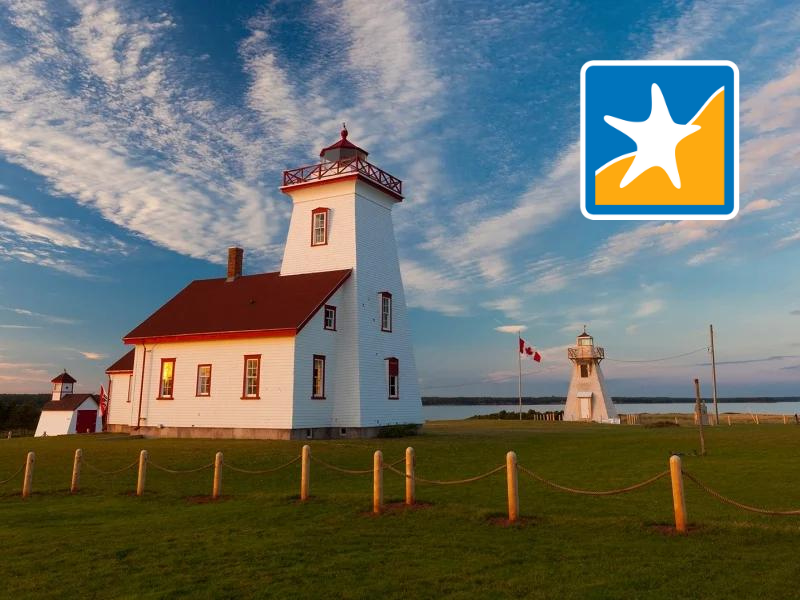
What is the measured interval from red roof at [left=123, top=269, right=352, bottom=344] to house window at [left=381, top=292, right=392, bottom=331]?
2844mm

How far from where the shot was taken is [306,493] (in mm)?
15047

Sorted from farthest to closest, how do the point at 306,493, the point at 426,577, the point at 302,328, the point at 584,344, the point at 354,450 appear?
1. the point at 584,344
2. the point at 302,328
3. the point at 354,450
4. the point at 306,493
5. the point at 426,577

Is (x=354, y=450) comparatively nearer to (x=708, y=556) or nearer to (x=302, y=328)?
(x=302, y=328)

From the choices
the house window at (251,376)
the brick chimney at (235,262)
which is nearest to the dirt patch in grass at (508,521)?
the house window at (251,376)

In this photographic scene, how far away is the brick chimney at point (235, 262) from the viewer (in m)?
39.5

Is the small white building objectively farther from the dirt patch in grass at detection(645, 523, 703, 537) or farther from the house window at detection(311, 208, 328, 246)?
the dirt patch in grass at detection(645, 523, 703, 537)

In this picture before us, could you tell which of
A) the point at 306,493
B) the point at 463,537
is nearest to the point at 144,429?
the point at 306,493

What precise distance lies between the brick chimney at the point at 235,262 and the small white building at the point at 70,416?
31.6 metres

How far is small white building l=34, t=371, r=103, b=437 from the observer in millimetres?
60531

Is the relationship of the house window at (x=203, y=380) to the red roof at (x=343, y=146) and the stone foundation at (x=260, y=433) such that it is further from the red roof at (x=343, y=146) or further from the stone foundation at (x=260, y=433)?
the red roof at (x=343, y=146)

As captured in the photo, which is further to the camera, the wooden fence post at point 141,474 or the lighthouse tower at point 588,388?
the lighthouse tower at point 588,388

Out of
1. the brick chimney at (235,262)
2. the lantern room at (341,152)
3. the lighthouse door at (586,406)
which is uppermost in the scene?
the lantern room at (341,152)

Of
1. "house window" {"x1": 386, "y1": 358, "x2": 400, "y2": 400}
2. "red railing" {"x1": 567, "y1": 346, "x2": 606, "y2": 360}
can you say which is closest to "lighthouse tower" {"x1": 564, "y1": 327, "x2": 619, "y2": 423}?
"red railing" {"x1": 567, "y1": 346, "x2": 606, "y2": 360}

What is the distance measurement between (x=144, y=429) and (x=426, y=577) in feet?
97.3
